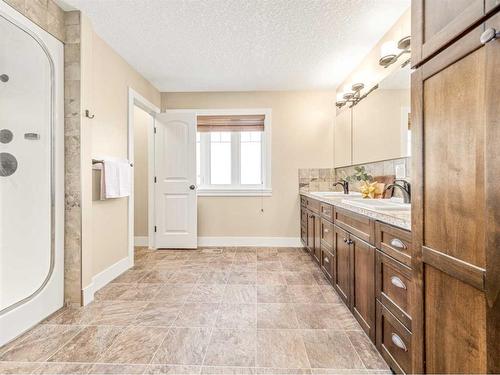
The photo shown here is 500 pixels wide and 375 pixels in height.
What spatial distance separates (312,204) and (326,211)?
2.00 ft

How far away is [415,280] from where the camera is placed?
3.17ft

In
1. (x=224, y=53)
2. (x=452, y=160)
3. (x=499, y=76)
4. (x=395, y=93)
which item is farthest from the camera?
(x=224, y=53)

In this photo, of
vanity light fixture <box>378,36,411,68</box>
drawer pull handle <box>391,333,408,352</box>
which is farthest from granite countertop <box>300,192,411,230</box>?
vanity light fixture <box>378,36,411,68</box>

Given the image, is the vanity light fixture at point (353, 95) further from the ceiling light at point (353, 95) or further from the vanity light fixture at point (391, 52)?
the vanity light fixture at point (391, 52)

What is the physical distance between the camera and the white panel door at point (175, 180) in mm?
3766

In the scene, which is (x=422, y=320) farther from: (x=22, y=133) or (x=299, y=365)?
(x=22, y=133)

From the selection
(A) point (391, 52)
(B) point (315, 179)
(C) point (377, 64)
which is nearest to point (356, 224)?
(A) point (391, 52)

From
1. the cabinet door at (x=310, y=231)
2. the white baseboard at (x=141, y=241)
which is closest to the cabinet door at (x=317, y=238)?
the cabinet door at (x=310, y=231)

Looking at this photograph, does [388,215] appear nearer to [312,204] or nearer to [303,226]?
[312,204]

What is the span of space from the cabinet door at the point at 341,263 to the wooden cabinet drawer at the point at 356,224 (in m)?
0.07

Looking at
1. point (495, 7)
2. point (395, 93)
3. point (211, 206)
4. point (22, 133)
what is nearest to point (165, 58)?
point (22, 133)

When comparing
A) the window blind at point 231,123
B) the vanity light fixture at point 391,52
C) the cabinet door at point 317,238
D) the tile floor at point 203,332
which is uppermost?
the vanity light fixture at point 391,52

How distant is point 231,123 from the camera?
397cm

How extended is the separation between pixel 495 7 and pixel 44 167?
8.39ft
